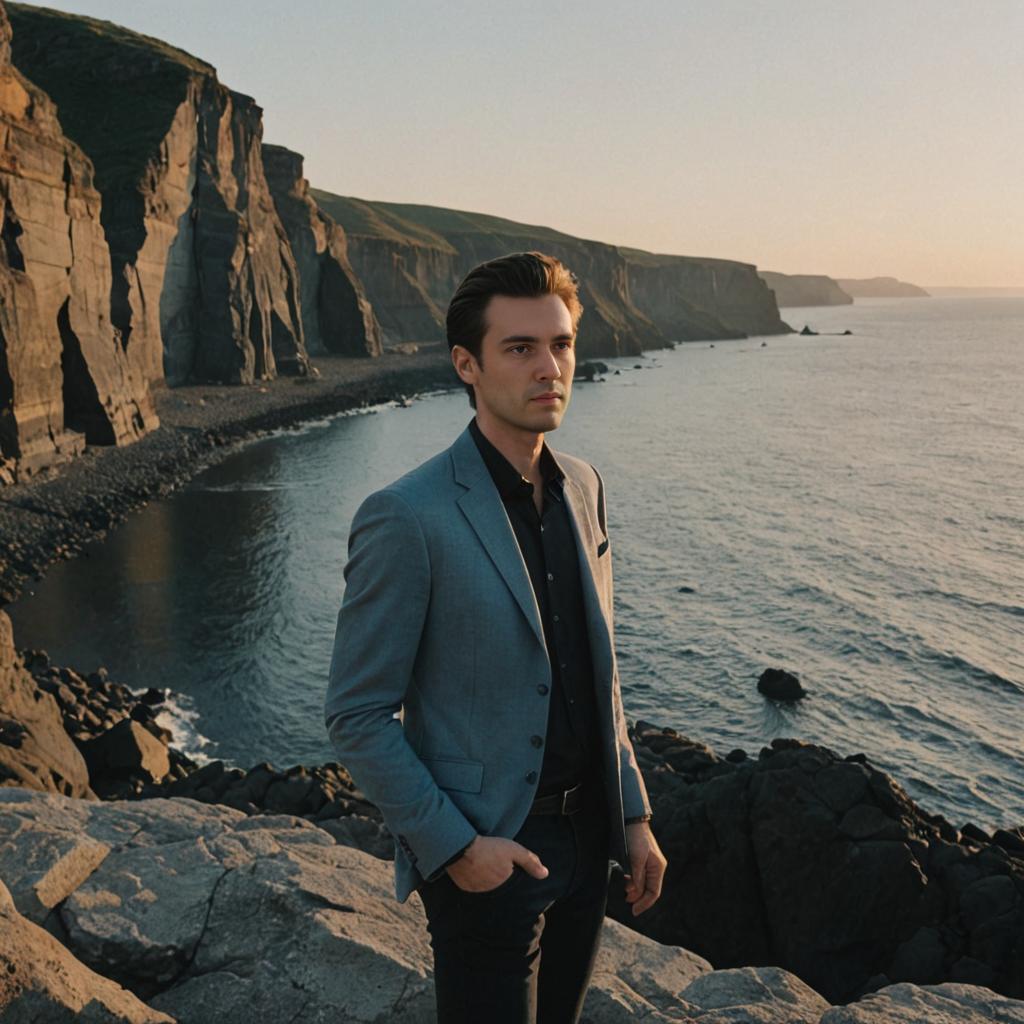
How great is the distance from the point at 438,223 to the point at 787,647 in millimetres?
187925

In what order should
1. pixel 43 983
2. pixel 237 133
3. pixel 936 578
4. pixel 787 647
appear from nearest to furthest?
pixel 43 983 → pixel 787 647 → pixel 936 578 → pixel 237 133

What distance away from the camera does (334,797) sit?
571 inches

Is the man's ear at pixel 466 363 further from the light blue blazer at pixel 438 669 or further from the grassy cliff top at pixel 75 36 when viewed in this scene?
the grassy cliff top at pixel 75 36

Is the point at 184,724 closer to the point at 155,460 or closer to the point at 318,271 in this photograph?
the point at 155,460

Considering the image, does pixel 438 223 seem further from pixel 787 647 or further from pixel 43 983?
pixel 43 983

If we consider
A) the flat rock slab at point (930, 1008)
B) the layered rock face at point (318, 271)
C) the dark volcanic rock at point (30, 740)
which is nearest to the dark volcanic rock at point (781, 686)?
the dark volcanic rock at point (30, 740)

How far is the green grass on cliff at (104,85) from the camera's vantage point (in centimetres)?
5381

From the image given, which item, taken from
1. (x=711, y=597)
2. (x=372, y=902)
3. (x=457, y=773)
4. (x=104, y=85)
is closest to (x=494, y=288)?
(x=457, y=773)

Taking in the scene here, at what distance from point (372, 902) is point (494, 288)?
391cm

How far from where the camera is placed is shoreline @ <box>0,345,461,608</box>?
28.5 metres

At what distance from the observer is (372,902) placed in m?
5.32

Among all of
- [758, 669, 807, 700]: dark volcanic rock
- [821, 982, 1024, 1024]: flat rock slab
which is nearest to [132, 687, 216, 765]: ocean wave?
[758, 669, 807, 700]: dark volcanic rock

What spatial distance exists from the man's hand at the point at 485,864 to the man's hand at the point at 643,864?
553mm

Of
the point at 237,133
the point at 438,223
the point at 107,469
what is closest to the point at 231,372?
the point at 237,133
